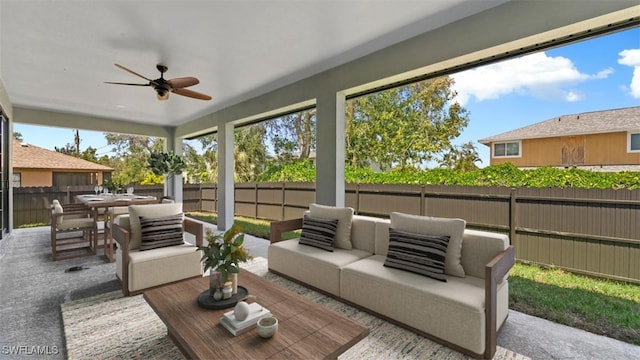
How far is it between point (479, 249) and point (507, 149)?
710 cm

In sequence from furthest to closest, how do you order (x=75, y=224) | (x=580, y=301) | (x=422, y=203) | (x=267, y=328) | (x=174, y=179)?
(x=174, y=179)
(x=422, y=203)
(x=75, y=224)
(x=580, y=301)
(x=267, y=328)

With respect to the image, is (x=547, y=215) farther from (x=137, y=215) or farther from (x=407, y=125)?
(x=137, y=215)

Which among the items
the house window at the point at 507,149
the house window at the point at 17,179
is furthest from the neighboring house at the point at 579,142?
the house window at the point at 17,179

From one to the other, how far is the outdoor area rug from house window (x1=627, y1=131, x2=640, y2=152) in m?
7.18

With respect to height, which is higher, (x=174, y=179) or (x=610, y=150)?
(x=610, y=150)

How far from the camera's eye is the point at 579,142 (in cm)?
697

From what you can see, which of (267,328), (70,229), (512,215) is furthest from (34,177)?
(512,215)

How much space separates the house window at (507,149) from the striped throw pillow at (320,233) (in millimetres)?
7154

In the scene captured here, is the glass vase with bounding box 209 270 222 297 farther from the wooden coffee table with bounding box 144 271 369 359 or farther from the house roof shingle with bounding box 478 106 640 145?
the house roof shingle with bounding box 478 106 640 145

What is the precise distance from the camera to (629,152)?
618cm

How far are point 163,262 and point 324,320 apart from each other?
2.35 m

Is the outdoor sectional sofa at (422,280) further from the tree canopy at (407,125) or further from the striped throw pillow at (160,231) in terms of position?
the tree canopy at (407,125)

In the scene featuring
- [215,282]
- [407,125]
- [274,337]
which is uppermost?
[407,125]

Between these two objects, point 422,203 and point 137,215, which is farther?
point 422,203
